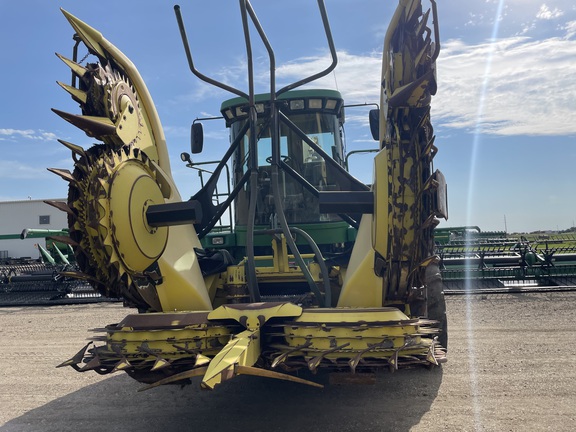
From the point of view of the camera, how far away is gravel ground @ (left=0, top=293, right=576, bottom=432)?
3611 millimetres

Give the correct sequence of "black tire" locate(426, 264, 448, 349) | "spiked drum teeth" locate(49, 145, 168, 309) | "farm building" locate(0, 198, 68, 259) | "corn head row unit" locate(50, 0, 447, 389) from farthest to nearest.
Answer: "farm building" locate(0, 198, 68, 259), "black tire" locate(426, 264, 448, 349), "spiked drum teeth" locate(49, 145, 168, 309), "corn head row unit" locate(50, 0, 447, 389)

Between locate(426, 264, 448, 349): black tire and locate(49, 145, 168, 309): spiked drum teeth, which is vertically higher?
locate(49, 145, 168, 309): spiked drum teeth

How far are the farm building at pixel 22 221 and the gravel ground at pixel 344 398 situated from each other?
1210 inches

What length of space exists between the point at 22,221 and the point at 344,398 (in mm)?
36444

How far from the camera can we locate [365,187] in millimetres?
4301

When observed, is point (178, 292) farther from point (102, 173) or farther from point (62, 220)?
point (62, 220)

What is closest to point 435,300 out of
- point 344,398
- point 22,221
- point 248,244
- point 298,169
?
point 344,398

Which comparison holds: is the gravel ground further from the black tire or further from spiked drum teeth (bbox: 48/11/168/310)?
spiked drum teeth (bbox: 48/11/168/310)

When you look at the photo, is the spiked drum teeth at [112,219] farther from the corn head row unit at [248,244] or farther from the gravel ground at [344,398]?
the gravel ground at [344,398]

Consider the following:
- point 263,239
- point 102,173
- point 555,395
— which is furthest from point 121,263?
point 555,395

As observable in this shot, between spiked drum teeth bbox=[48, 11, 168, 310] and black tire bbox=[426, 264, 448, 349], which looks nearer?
spiked drum teeth bbox=[48, 11, 168, 310]

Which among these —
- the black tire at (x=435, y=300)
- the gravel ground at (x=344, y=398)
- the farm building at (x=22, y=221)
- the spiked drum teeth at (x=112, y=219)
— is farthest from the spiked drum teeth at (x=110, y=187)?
the farm building at (x=22, y=221)

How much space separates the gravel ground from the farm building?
30.7m

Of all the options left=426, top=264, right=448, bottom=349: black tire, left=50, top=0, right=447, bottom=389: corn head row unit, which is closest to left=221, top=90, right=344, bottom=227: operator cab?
left=50, top=0, right=447, bottom=389: corn head row unit
